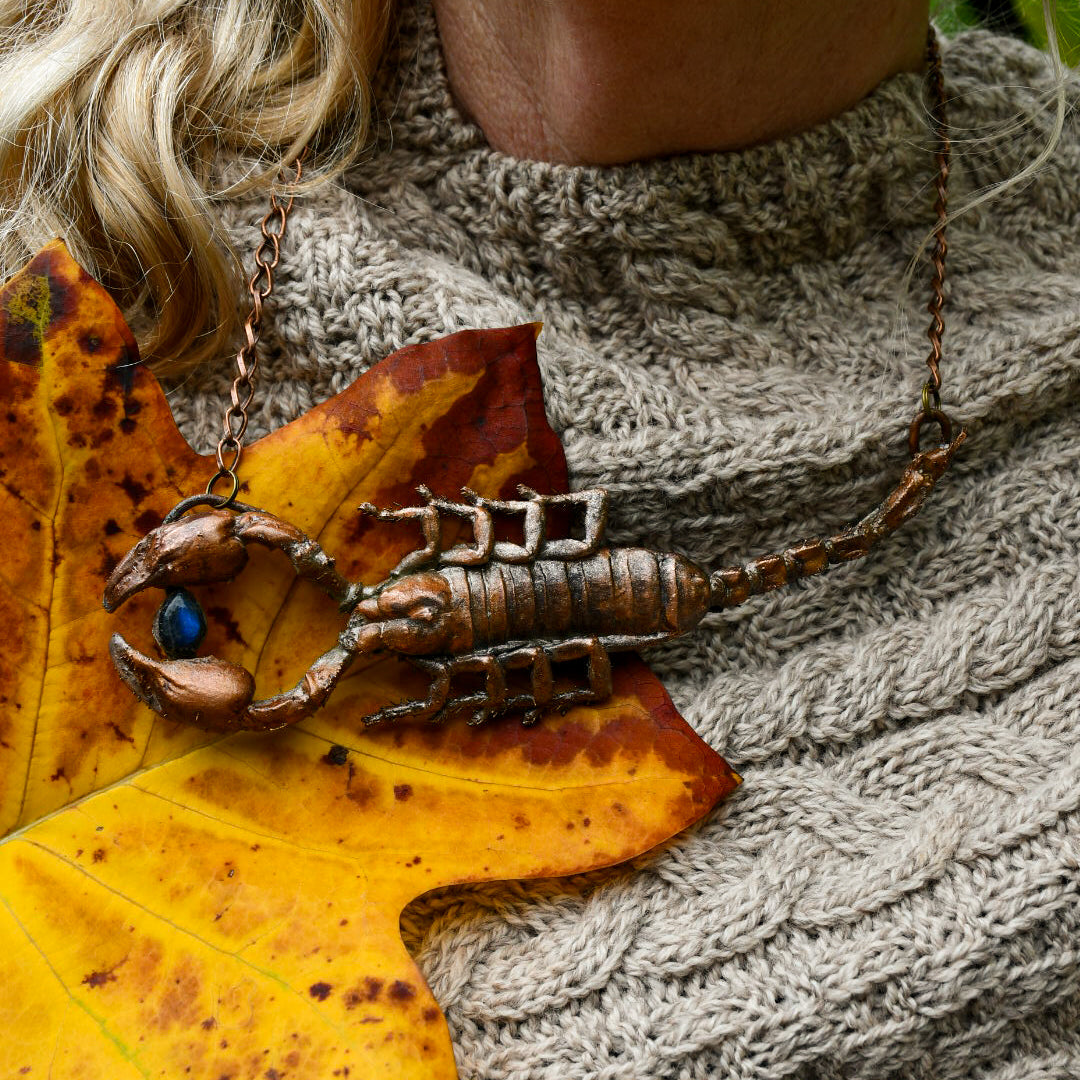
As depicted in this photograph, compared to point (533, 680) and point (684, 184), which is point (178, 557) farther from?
point (684, 184)

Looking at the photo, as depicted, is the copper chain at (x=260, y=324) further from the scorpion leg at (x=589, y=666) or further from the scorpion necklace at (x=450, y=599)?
A: the scorpion leg at (x=589, y=666)

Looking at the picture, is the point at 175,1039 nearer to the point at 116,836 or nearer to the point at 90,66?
the point at 116,836

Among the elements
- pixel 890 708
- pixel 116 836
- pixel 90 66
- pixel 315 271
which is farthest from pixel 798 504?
pixel 90 66

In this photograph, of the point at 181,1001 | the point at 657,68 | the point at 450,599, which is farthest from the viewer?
the point at 657,68

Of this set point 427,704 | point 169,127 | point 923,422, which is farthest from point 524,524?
point 169,127

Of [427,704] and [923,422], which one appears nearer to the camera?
[427,704]

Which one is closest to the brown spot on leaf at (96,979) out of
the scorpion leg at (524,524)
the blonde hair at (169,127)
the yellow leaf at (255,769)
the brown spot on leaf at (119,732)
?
the yellow leaf at (255,769)

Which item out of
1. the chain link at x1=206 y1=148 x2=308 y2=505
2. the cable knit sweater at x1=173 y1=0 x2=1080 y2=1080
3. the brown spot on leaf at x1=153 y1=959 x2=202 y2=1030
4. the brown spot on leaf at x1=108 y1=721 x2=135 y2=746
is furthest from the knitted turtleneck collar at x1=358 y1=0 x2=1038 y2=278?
the brown spot on leaf at x1=153 y1=959 x2=202 y2=1030
